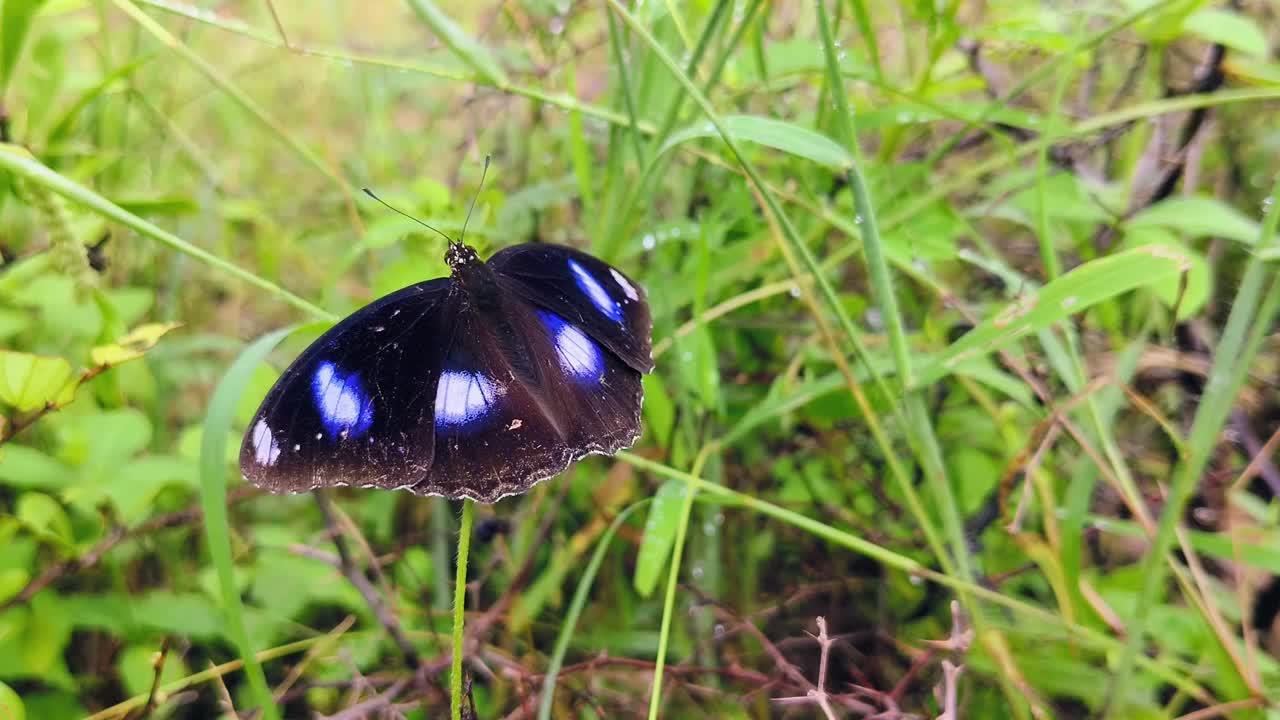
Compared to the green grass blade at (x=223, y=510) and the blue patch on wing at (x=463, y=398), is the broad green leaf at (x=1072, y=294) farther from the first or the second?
the green grass blade at (x=223, y=510)

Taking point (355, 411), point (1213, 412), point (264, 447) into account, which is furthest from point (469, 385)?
point (1213, 412)

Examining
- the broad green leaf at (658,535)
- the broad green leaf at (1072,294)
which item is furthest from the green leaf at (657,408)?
the broad green leaf at (1072,294)

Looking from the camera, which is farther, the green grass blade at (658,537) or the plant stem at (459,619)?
the green grass blade at (658,537)

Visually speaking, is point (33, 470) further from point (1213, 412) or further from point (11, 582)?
point (1213, 412)

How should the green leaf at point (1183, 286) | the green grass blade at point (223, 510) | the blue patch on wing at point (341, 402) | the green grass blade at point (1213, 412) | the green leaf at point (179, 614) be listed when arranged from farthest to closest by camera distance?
1. the green leaf at point (179, 614)
2. the green leaf at point (1183, 286)
3. the blue patch on wing at point (341, 402)
4. the green grass blade at point (1213, 412)
5. the green grass blade at point (223, 510)

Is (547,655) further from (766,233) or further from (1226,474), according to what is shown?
(1226,474)

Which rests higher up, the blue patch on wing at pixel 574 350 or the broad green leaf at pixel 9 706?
the blue patch on wing at pixel 574 350

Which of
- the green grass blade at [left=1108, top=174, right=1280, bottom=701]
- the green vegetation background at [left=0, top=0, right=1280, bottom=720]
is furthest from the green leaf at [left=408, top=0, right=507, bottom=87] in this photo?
Result: the green grass blade at [left=1108, top=174, right=1280, bottom=701]
